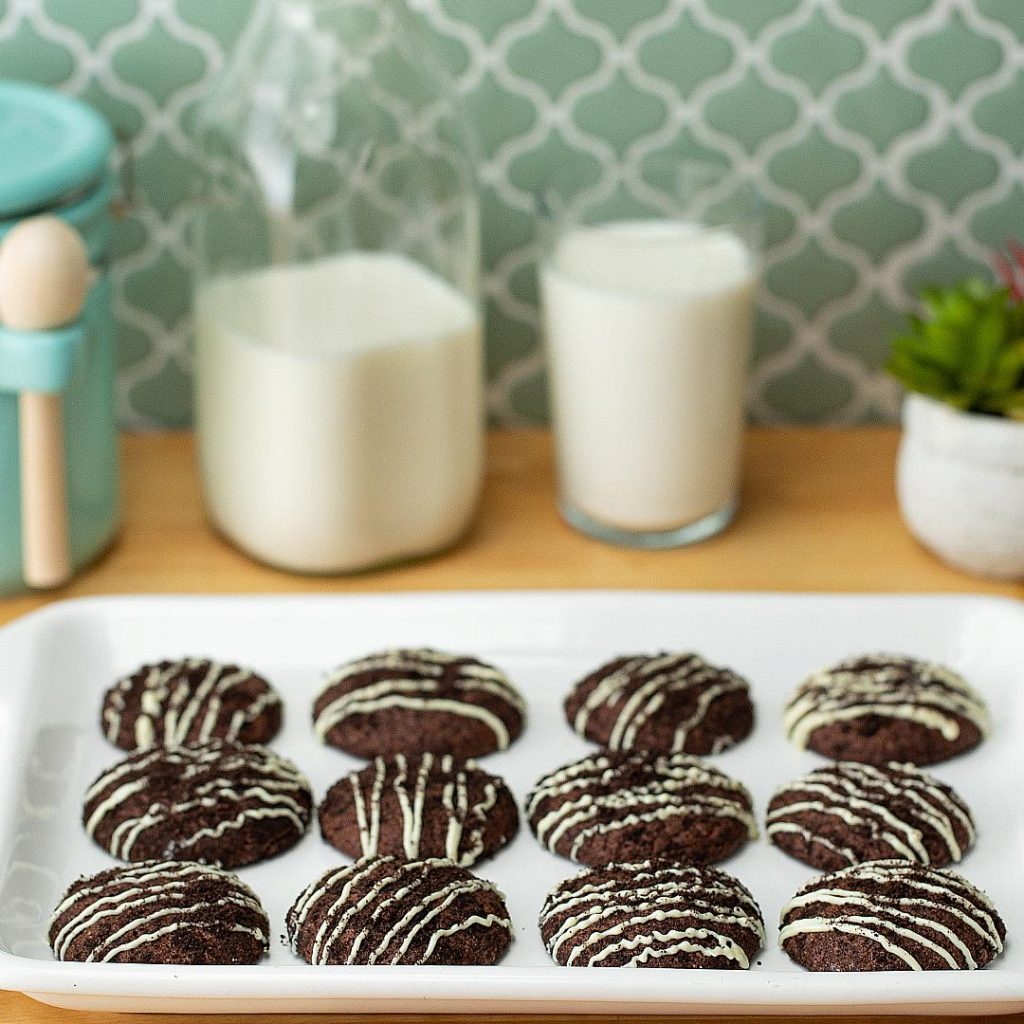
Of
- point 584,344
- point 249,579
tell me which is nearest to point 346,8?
point 584,344

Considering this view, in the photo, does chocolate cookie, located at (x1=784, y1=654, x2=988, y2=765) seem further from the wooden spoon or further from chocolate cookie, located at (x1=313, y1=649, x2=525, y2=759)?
the wooden spoon

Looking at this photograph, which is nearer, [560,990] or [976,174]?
[560,990]

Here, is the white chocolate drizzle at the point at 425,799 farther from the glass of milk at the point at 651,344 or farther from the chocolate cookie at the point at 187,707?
the glass of milk at the point at 651,344

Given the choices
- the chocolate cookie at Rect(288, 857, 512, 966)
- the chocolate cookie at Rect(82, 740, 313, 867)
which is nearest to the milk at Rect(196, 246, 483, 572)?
the chocolate cookie at Rect(82, 740, 313, 867)

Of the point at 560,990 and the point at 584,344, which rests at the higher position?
the point at 584,344

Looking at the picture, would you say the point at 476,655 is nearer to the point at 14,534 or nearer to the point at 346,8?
the point at 14,534

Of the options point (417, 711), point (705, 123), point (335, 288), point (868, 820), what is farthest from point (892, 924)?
point (705, 123)
